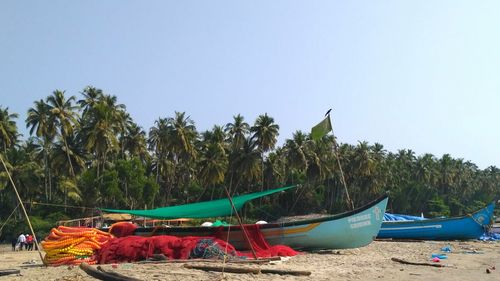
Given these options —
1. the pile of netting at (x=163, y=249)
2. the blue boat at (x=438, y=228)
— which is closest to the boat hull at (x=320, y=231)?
the pile of netting at (x=163, y=249)

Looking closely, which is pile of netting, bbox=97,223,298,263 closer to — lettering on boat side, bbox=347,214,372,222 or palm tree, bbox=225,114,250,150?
lettering on boat side, bbox=347,214,372,222

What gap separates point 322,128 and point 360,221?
4.35 metres

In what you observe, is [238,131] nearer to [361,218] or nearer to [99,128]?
[99,128]

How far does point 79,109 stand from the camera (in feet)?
157

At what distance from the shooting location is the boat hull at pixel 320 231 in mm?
17547

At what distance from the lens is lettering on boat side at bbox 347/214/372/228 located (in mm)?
17562

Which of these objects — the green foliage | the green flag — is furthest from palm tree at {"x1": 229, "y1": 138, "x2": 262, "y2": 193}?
the green flag

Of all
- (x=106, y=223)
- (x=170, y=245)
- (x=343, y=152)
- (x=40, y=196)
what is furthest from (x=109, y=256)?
(x=343, y=152)

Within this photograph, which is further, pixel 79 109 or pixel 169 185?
pixel 169 185

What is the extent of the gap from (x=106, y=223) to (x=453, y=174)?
70953 millimetres

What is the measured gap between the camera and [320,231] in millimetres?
17656

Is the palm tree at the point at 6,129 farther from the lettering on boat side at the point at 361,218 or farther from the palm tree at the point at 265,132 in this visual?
the lettering on boat side at the point at 361,218

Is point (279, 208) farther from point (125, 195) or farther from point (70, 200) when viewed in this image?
point (70, 200)

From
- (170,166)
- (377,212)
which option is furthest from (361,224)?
(170,166)
